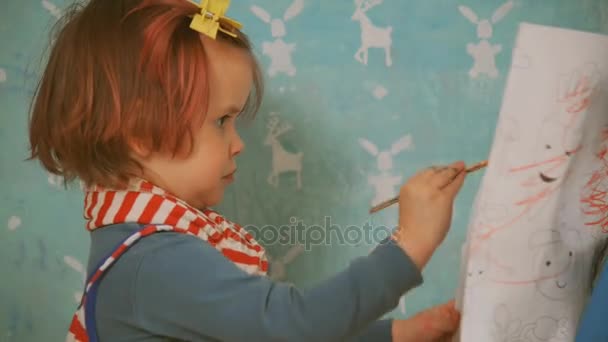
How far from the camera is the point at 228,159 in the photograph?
764mm

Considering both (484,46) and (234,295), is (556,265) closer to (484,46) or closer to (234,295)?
(234,295)

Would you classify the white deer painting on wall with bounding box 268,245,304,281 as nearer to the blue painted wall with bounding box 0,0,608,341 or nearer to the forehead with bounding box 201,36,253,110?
the blue painted wall with bounding box 0,0,608,341

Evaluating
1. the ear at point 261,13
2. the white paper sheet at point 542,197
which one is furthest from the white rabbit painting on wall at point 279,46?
the white paper sheet at point 542,197

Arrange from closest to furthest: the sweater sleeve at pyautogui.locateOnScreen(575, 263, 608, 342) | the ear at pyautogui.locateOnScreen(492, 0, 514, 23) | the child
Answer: the sweater sleeve at pyautogui.locateOnScreen(575, 263, 608, 342) → the child → the ear at pyautogui.locateOnScreen(492, 0, 514, 23)

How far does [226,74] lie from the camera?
0.73 m

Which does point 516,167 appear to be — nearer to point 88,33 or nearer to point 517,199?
point 517,199

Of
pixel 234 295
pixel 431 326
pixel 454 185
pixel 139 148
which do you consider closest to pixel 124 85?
pixel 139 148

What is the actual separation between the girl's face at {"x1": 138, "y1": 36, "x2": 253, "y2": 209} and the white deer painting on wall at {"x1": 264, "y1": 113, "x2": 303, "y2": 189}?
205mm

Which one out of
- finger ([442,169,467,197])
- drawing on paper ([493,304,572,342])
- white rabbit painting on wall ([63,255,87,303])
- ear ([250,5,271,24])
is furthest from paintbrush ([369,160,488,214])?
white rabbit painting on wall ([63,255,87,303])

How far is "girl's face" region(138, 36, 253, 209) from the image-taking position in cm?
72


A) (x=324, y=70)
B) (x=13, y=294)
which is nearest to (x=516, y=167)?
(x=324, y=70)

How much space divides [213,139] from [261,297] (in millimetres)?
198

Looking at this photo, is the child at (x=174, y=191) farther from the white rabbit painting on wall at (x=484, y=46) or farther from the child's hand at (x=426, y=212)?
the white rabbit painting on wall at (x=484, y=46)

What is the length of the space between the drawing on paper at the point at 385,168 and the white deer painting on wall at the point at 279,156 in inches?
4.0
